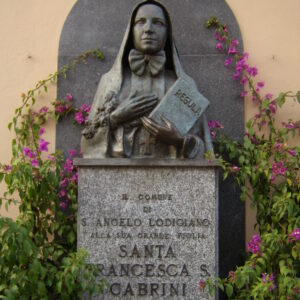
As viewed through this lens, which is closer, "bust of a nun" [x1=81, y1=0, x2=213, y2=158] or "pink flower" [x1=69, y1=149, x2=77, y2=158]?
"bust of a nun" [x1=81, y1=0, x2=213, y2=158]

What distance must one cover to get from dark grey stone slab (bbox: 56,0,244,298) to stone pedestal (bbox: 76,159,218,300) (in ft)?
3.75

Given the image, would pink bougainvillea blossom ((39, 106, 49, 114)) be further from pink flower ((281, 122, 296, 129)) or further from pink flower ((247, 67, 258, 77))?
pink flower ((281, 122, 296, 129))

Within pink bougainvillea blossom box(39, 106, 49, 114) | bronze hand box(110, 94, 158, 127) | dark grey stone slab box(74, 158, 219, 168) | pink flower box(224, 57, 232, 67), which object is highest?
pink flower box(224, 57, 232, 67)

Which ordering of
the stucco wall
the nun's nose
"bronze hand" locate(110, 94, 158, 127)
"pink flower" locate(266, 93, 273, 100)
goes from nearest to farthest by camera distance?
"bronze hand" locate(110, 94, 158, 127) → the nun's nose → "pink flower" locate(266, 93, 273, 100) → the stucco wall

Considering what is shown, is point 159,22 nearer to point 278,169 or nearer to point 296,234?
point 278,169

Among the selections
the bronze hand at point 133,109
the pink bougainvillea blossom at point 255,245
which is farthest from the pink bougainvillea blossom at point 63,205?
the pink bougainvillea blossom at point 255,245

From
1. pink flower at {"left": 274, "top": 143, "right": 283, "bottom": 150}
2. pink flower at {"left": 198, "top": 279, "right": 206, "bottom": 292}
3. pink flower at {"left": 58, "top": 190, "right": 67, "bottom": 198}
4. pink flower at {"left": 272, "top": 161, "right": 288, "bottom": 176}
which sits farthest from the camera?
pink flower at {"left": 58, "top": 190, "right": 67, "bottom": 198}

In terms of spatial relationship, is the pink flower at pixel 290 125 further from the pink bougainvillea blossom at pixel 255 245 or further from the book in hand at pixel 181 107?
the pink bougainvillea blossom at pixel 255 245

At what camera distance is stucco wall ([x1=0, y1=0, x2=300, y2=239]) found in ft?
17.6

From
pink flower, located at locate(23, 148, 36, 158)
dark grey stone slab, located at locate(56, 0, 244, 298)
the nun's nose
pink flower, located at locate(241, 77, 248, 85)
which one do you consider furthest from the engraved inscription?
pink flower, located at locate(23, 148, 36, 158)

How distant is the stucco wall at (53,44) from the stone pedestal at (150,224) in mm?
1248

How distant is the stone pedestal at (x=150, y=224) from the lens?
4.19 m

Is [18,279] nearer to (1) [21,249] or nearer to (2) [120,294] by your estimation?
(1) [21,249]

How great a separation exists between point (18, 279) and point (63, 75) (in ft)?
6.82
